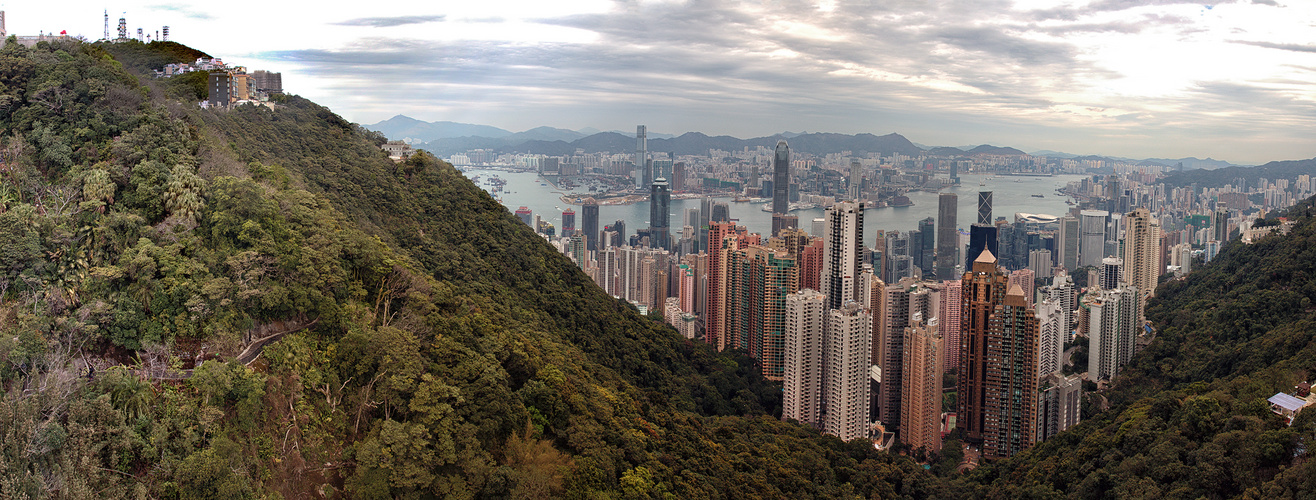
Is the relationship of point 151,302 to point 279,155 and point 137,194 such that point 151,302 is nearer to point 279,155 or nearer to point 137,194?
point 137,194

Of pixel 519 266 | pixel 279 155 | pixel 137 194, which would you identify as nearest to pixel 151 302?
pixel 137 194

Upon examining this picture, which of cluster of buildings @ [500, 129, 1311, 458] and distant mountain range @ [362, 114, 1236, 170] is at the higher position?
distant mountain range @ [362, 114, 1236, 170]

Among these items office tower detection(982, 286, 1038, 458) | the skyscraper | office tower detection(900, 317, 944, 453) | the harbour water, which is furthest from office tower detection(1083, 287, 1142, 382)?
the skyscraper

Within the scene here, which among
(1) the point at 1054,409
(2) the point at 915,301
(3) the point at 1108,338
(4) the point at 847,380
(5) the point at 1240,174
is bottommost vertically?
(1) the point at 1054,409

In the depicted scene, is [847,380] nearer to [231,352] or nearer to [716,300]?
[716,300]

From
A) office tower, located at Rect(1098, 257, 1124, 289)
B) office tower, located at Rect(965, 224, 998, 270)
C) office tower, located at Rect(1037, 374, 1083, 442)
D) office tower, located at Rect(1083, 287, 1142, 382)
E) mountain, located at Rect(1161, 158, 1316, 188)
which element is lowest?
office tower, located at Rect(1037, 374, 1083, 442)

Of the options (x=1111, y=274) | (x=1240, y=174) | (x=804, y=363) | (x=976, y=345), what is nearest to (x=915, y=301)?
(x=976, y=345)

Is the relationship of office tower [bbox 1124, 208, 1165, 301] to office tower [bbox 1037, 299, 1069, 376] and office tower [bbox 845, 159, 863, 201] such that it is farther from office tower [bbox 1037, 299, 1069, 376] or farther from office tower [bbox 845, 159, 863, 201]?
office tower [bbox 845, 159, 863, 201]
